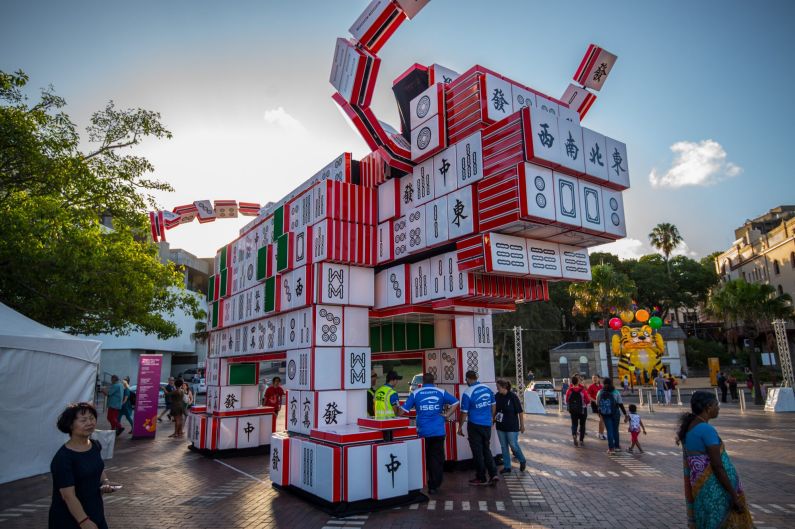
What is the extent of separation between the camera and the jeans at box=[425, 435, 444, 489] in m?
7.65

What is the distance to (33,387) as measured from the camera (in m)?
9.46

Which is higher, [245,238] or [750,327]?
[245,238]

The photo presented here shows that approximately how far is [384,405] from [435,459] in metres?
1.18

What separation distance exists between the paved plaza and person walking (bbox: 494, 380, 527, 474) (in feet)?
1.08

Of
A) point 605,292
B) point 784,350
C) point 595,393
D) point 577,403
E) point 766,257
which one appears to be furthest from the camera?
point 766,257

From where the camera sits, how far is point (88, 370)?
10.7m

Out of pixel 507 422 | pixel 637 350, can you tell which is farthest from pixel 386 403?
pixel 637 350

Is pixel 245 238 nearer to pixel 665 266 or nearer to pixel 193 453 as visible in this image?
pixel 193 453

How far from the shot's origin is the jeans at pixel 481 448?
802cm

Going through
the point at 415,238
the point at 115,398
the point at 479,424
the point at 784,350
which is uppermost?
the point at 415,238

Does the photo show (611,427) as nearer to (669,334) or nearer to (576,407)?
(576,407)

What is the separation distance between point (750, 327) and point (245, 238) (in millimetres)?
26494

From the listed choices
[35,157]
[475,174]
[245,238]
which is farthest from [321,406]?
[35,157]

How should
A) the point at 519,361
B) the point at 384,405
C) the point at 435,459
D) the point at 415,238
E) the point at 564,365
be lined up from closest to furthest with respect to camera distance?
the point at 435,459 → the point at 384,405 → the point at 415,238 → the point at 519,361 → the point at 564,365
